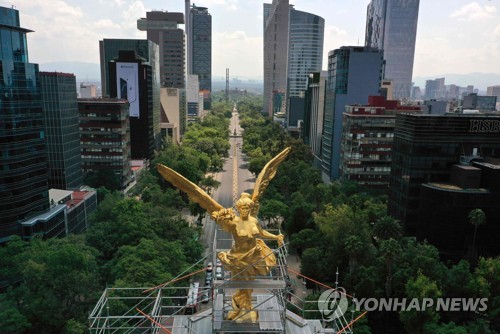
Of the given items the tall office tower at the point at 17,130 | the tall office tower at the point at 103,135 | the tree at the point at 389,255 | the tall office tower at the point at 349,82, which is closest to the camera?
the tree at the point at 389,255

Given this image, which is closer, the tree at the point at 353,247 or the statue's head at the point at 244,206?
the statue's head at the point at 244,206

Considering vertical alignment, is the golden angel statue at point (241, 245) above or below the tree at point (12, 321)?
above

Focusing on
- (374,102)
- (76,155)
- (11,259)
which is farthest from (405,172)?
(76,155)

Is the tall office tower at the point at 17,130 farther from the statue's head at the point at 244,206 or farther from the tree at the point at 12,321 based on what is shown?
the statue's head at the point at 244,206

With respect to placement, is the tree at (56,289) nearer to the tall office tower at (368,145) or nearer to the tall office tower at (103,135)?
the tall office tower at (103,135)

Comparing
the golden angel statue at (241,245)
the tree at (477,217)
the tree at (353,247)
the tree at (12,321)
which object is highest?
the golden angel statue at (241,245)

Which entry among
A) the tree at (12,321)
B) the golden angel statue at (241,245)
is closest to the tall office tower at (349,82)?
the tree at (12,321)

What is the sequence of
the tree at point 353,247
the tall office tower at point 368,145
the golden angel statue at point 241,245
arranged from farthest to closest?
the tall office tower at point 368,145, the tree at point 353,247, the golden angel statue at point 241,245

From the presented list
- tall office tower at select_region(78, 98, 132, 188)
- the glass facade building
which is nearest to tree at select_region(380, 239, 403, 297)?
the glass facade building
